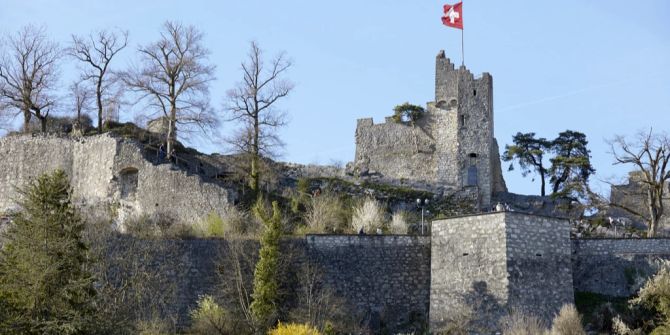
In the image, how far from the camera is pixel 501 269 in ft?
101

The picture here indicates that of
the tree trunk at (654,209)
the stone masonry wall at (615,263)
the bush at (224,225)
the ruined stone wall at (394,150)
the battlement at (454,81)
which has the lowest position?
the stone masonry wall at (615,263)

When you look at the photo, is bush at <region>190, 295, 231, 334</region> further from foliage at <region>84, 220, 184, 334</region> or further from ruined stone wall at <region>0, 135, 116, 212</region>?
ruined stone wall at <region>0, 135, 116, 212</region>

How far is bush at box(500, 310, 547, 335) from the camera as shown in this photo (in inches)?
1133

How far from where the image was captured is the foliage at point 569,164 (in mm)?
46312

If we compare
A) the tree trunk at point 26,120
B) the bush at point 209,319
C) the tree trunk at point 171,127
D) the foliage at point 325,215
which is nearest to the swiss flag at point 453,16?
the foliage at point 325,215

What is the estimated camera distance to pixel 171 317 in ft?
104

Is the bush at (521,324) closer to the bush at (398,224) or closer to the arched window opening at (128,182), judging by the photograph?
the bush at (398,224)

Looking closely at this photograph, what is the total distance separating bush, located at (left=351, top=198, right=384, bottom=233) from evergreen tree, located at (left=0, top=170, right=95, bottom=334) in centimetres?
1397

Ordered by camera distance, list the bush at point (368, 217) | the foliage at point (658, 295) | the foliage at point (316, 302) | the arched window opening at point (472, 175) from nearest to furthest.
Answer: the foliage at point (658, 295), the foliage at point (316, 302), the bush at point (368, 217), the arched window opening at point (472, 175)

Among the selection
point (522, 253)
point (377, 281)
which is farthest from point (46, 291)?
point (522, 253)

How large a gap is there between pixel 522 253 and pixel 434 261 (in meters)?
2.99

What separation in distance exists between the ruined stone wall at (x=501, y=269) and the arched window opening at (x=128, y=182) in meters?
15.3

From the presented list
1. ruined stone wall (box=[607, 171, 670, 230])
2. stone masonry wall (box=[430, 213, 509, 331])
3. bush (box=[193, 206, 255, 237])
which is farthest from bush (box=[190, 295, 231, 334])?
ruined stone wall (box=[607, 171, 670, 230])

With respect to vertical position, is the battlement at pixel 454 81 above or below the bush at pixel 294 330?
above
